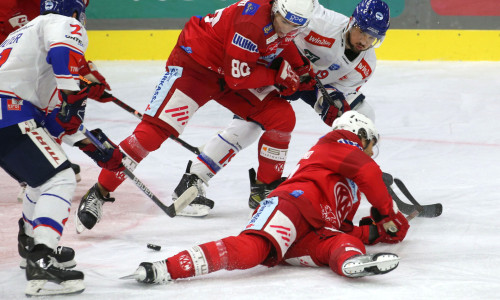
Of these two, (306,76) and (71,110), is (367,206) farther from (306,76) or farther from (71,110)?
(71,110)

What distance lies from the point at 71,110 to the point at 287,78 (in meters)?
1.15

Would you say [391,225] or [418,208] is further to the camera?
[418,208]

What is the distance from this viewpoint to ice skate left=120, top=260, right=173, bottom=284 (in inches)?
A: 107

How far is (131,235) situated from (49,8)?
1.10m

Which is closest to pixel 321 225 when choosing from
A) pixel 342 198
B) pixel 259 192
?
pixel 342 198

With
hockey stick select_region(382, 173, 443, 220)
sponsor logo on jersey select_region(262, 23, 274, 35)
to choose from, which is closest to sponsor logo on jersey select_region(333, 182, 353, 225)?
hockey stick select_region(382, 173, 443, 220)

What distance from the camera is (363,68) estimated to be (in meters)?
4.20

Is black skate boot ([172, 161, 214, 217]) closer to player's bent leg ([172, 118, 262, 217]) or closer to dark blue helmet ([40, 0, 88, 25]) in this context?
player's bent leg ([172, 118, 262, 217])

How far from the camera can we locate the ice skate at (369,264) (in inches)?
105

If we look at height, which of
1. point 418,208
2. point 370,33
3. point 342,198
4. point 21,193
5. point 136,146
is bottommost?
point 21,193

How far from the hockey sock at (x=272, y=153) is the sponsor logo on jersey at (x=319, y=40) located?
51cm

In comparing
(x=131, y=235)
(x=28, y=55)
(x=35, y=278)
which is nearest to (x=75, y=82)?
(x=28, y=55)

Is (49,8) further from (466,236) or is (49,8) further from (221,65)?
(466,236)

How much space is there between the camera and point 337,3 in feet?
23.6
